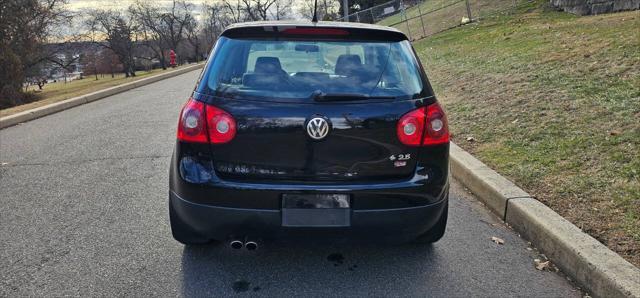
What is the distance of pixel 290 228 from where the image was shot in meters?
2.88

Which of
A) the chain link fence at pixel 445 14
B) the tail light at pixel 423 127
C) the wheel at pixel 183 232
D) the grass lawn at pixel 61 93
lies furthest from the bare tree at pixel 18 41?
the tail light at pixel 423 127

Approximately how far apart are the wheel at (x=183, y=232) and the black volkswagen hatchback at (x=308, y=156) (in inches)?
5.0

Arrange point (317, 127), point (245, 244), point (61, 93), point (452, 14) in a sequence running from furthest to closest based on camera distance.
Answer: point (61, 93)
point (452, 14)
point (245, 244)
point (317, 127)

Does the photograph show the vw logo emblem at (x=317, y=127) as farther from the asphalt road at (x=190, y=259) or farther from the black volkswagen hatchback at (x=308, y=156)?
the asphalt road at (x=190, y=259)

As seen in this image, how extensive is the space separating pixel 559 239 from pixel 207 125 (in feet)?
7.91

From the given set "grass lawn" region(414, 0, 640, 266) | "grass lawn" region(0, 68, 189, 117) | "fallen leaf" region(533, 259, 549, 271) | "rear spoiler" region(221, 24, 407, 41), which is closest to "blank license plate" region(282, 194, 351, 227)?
"rear spoiler" region(221, 24, 407, 41)

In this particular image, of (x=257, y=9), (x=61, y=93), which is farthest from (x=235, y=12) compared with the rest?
(x=61, y=93)

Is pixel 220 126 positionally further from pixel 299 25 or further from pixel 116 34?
pixel 116 34

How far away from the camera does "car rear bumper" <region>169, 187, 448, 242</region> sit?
2867 millimetres

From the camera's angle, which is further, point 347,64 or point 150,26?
point 150,26

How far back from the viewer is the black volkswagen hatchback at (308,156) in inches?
111

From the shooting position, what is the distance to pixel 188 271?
320 centimetres

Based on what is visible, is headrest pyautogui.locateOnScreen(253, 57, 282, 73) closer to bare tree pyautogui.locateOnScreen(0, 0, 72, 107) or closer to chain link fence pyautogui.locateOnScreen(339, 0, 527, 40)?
chain link fence pyautogui.locateOnScreen(339, 0, 527, 40)

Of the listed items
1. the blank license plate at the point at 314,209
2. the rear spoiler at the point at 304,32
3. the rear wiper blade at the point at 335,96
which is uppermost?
the rear spoiler at the point at 304,32
